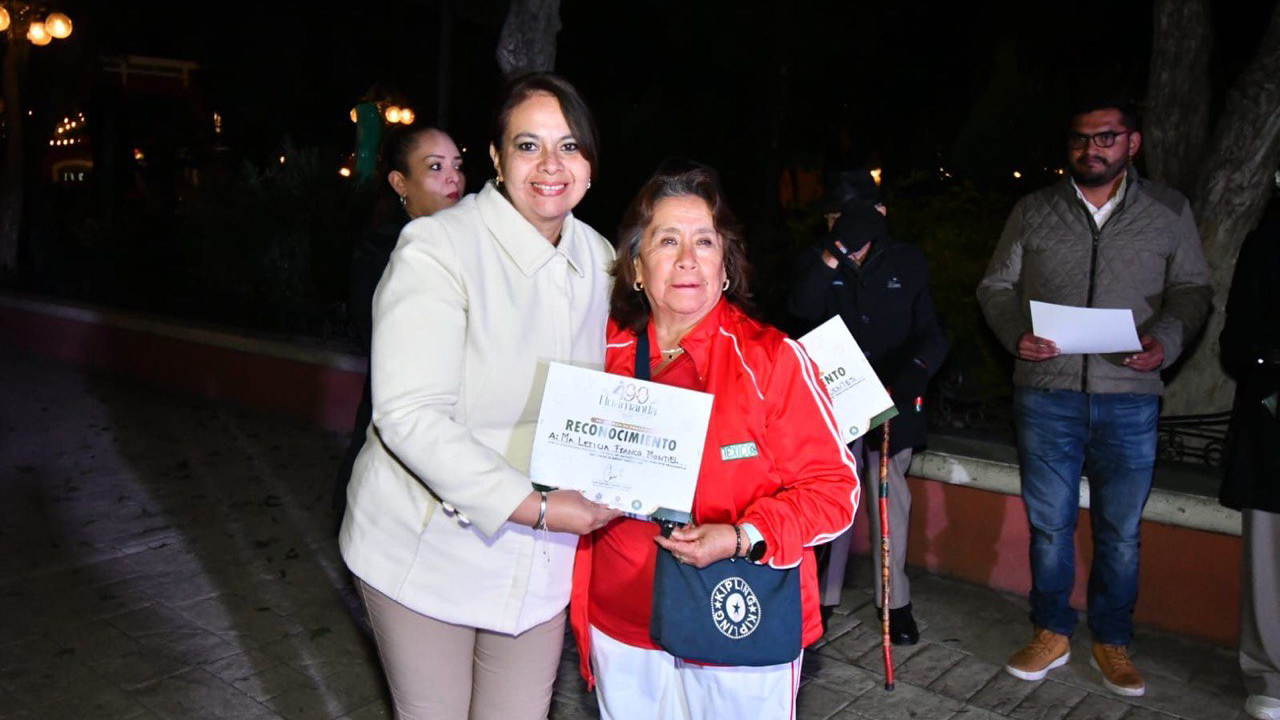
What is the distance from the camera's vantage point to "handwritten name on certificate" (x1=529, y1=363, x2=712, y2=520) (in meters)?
2.26

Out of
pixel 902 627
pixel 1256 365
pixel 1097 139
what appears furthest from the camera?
pixel 902 627

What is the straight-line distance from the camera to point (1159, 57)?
667cm

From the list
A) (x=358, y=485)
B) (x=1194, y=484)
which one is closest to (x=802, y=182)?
(x=1194, y=484)

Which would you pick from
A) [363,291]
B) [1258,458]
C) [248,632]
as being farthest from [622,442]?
[248,632]

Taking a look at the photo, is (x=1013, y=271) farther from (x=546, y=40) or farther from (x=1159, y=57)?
(x=546, y=40)

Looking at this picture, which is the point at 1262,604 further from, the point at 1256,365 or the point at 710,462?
the point at 710,462

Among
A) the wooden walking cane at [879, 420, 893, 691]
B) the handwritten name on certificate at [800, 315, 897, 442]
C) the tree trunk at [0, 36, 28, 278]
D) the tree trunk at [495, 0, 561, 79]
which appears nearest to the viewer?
the handwritten name on certificate at [800, 315, 897, 442]

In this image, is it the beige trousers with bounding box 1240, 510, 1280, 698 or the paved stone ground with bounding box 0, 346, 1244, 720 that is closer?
the beige trousers with bounding box 1240, 510, 1280, 698

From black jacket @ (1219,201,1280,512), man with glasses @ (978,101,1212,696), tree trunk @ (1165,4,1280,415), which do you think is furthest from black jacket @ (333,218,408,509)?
tree trunk @ (1165,4,1280,415)

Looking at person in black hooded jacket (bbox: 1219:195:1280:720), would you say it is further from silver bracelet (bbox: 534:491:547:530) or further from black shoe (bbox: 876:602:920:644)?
silver bracelet (bbox: 534:491:547:530)

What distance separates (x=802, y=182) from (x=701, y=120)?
1173cm

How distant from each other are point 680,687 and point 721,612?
31 cm

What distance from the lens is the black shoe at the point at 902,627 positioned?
476 cm

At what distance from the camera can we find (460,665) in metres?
2.51
